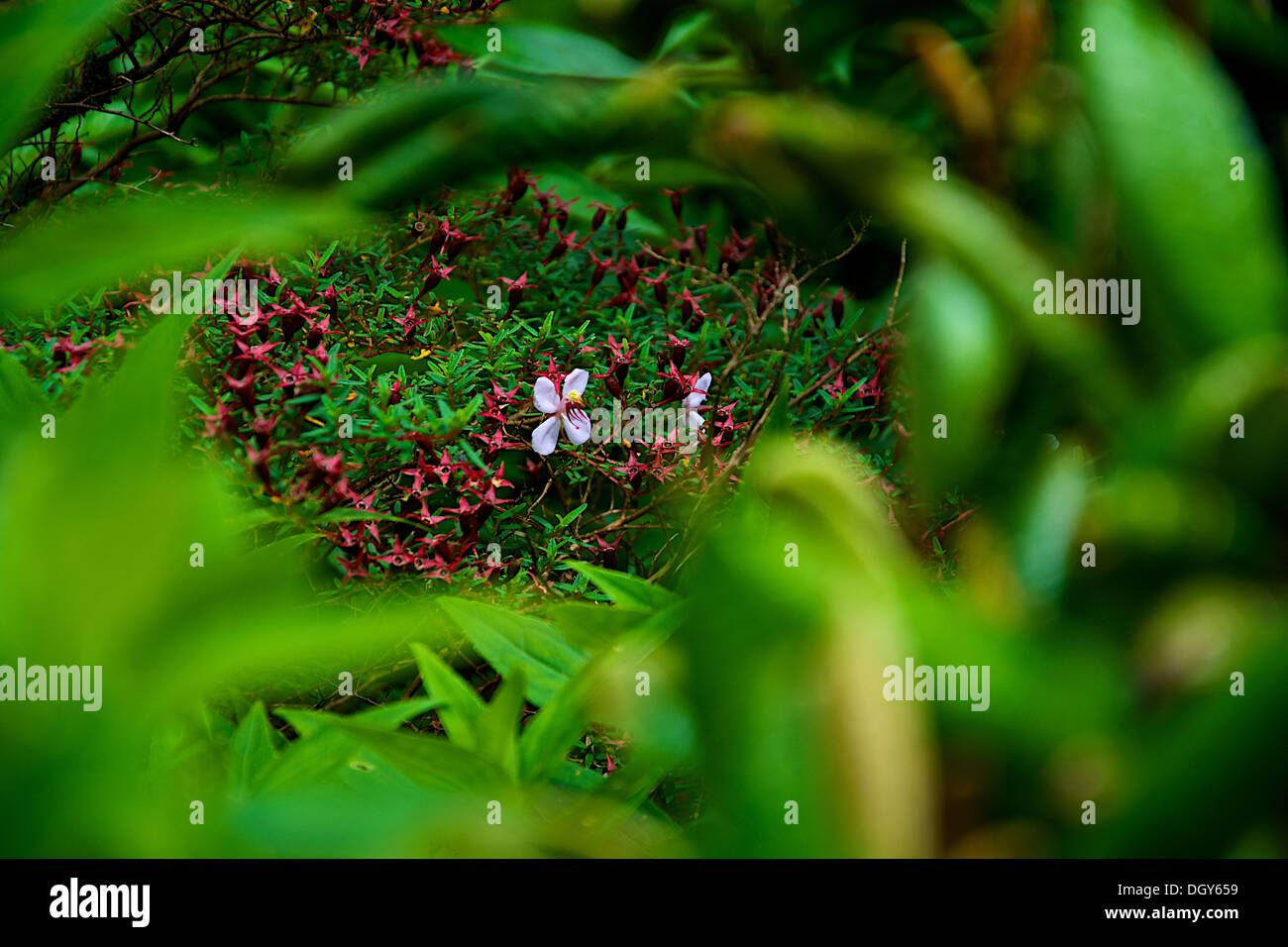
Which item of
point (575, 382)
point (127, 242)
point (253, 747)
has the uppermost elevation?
point (575, 382)

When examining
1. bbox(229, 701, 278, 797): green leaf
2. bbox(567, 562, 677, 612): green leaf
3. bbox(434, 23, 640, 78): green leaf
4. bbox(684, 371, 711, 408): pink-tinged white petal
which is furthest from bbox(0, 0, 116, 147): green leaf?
bbox(434, 23, 640, 78): green leaf

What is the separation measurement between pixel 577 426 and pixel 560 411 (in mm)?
26

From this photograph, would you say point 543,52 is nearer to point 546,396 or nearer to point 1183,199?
point 546,396

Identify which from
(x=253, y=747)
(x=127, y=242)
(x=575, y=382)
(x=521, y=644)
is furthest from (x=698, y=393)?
(x=127, y=242)

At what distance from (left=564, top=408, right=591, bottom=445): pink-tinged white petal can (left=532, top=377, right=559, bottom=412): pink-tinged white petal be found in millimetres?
21

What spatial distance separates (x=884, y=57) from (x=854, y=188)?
53cm

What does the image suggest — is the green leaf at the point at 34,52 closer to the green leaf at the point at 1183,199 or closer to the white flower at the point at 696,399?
the green leaf at the point at 1183,199

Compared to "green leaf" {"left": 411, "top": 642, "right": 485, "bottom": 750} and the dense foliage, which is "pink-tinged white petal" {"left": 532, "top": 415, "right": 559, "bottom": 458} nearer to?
the dense foliage

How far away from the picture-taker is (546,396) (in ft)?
3.59

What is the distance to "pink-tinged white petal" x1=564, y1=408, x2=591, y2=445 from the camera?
3.65 ft

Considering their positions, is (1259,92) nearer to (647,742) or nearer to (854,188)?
(854,188)

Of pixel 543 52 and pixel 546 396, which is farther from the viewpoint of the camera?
pixel 543 52

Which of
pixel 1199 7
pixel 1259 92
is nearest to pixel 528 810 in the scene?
pixel 1199 7

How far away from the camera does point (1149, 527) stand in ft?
1.36
